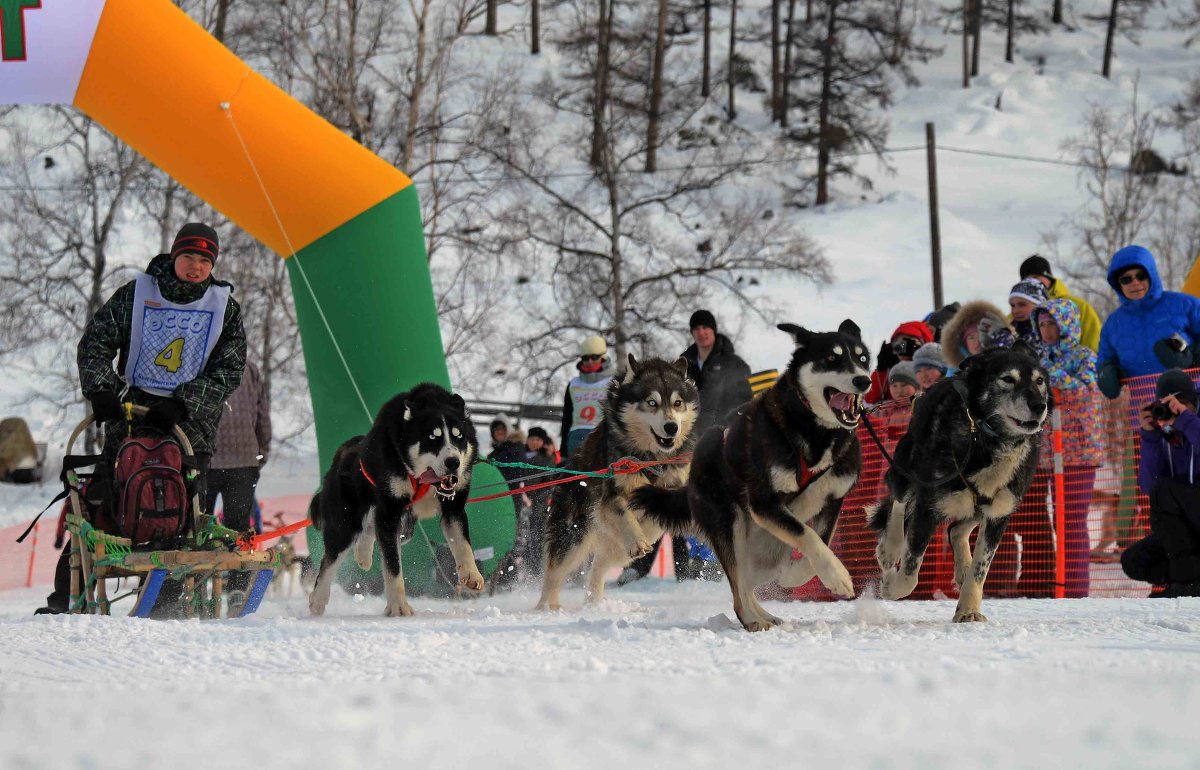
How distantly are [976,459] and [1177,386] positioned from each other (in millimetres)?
1669

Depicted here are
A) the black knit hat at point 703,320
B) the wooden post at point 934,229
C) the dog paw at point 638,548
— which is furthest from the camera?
the wooden post at point 934,229

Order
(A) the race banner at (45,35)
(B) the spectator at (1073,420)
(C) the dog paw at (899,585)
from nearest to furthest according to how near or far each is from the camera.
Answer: (C) the dog paw at (899,585)
(B) the spectator at (1073,420)
(A) the race banner at (45,35)

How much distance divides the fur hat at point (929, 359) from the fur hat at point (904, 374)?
0.03 meters

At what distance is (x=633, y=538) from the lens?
578 cm

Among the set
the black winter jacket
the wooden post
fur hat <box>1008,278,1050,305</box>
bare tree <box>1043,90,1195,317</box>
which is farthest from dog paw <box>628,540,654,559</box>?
bare tree <box>1043,90,1195,317</box>

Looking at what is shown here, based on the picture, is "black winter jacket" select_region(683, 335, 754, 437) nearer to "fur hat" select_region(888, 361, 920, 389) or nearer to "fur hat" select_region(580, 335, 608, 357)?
"fur hat" select_region(580, 335, 608, 357)

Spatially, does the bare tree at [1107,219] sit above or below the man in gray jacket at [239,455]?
above

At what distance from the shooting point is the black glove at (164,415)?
5.03 meters

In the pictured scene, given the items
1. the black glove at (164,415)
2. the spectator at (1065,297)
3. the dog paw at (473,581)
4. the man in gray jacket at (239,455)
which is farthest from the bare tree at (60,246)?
the spectator at (1065,297)

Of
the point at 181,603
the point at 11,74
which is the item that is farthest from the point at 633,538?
the point at 11,74

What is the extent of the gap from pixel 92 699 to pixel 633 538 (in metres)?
3.29

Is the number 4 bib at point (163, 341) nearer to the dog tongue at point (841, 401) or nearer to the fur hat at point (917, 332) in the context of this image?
the dog tongue at point (841, 401)

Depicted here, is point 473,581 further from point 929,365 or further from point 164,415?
point 929,365

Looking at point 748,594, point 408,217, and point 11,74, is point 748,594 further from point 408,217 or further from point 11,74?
point 11,74
